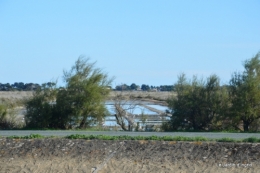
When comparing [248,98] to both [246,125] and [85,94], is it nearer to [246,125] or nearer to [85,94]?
[246,125]

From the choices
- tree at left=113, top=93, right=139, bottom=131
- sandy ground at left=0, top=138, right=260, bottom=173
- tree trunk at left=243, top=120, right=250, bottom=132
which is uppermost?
tree at left=113, top=93, right=139, bottom=131

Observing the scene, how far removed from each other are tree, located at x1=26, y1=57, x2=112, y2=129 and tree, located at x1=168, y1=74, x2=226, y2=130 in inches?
197

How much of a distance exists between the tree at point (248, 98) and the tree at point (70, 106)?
8.74m

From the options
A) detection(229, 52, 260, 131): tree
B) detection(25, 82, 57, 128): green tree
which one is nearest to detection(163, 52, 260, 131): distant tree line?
detection(229, 52, 260, 131): tree

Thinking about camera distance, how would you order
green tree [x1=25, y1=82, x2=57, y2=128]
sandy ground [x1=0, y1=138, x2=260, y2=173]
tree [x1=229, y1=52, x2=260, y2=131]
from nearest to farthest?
sandy ground [x1=0, y1=138, x2=260, y2=173]
tree [x1=229, y1=52, x2=260, y2=131]
green tree [x1=25, y1=82, x2=57, y2=128]

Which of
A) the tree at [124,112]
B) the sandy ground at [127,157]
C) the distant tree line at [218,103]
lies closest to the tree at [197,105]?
the distant tree line at [218,103]

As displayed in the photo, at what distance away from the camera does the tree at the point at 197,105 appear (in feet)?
108

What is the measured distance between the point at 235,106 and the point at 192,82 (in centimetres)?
343

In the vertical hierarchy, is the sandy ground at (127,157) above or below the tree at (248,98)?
below

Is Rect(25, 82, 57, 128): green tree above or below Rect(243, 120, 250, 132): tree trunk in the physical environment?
above

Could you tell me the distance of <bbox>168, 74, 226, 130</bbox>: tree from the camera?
108 ft

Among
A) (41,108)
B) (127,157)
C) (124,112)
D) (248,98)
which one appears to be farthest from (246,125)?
(127,157)

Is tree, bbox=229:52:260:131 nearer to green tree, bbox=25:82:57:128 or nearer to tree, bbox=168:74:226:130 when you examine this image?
tree, bbox=168:74:226:130

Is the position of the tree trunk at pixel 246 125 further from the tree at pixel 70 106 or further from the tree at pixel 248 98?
the tree at pixel 70 106
